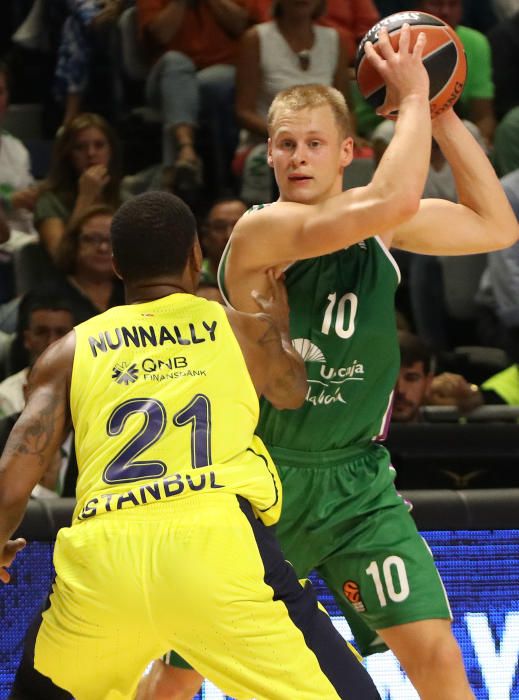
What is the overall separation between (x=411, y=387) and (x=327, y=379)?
6.55 ft

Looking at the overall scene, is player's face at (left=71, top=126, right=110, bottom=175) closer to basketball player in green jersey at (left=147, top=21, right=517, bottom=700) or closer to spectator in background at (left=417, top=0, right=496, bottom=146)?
spectator in background at (left=417, top=0, right=496, bottom=146)

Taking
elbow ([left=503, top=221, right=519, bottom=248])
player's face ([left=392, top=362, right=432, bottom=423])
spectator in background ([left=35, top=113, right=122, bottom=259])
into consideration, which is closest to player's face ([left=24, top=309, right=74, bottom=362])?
spectator in background ([left=35, top=113, right=122, bottom=259])

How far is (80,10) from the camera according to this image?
7.75 meters

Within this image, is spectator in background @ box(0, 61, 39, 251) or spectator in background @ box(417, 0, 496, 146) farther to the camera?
spectator in background @ box(417, 0, 496, 146)

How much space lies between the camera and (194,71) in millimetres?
7457

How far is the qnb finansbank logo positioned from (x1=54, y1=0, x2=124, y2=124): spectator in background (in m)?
4.23

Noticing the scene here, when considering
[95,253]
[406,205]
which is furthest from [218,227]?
[406,205]

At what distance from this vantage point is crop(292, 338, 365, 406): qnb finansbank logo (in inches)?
151

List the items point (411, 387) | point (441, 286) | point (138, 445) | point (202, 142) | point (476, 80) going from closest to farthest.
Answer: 1. point (138, 445)
2. point (411, 387)
3. point (441, 286)
4. point (476, 80)
5. point (202, 142)

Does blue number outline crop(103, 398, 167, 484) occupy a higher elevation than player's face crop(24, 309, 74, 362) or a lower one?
higher

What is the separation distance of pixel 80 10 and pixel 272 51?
1.23 m

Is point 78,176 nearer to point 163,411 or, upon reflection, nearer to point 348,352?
point 348,352

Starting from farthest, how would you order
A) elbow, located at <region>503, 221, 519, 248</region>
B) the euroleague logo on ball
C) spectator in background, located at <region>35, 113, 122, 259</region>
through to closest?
spectator in background, located at <region>35, 113, 122, 259</region>, elbow, located at <region>503, 221, 519, 248</region>, the euroleague logo on ball

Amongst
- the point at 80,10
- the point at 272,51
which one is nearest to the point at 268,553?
the point at 272,51
